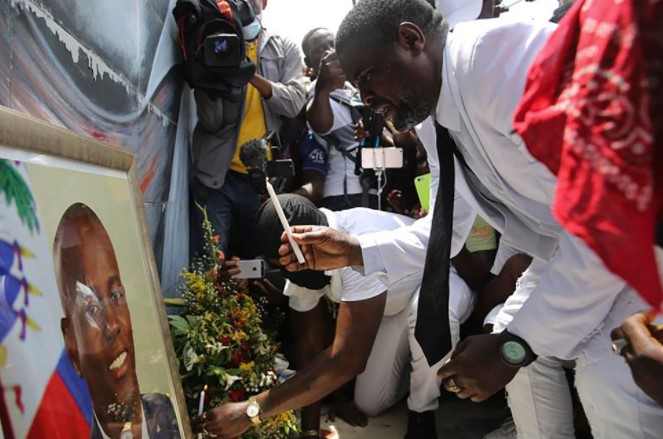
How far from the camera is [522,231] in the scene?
156 cm

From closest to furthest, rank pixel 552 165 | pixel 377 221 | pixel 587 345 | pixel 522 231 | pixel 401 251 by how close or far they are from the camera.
Answer: pixel 552 165
pixel 587 345
pixel 522 231
pixel 401 251
pixel 377 221

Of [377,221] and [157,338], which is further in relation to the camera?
[377,221]

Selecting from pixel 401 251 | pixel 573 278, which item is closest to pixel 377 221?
pixel 401 251

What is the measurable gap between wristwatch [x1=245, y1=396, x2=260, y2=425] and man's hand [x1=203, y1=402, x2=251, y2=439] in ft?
0.04

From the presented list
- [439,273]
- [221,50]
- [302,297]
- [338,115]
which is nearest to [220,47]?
[221,50]

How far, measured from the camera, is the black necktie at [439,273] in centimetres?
149

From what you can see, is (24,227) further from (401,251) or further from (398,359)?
(398,359)

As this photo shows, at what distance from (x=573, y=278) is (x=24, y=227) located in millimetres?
1000

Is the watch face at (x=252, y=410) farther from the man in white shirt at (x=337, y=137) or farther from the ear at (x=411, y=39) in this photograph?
the man in white shirt at (x=337, y=137)

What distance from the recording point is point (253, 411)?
1.79m

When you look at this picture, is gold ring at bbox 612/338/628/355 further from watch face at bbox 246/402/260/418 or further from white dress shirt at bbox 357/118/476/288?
watch face at bbox 246/402/260/418

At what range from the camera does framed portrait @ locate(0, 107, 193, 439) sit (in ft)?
2.39

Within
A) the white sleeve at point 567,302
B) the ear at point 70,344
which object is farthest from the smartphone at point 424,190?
the ear at point 70,344

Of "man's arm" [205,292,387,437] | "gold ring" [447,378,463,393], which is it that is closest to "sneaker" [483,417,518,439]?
"man's arm" [205,292,387,437]
